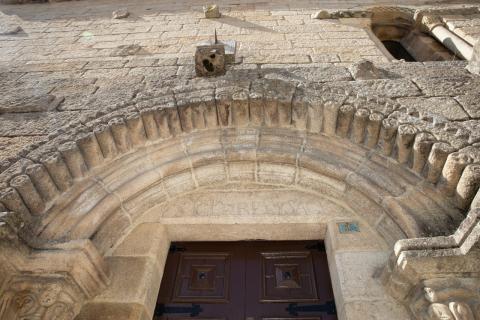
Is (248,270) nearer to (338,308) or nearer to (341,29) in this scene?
(338,308)

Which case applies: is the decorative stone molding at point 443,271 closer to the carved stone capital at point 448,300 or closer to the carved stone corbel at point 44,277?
the carved stone capital at point 448,300

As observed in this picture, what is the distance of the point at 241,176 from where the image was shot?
2.49 meters

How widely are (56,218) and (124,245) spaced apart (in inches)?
17.6

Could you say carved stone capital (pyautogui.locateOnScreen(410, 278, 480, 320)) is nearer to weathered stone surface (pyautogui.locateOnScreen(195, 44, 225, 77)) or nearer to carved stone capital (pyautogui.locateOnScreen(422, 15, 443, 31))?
weathered stone surface (pyautogui.locateOnScreen(195, 44, 225, 77))

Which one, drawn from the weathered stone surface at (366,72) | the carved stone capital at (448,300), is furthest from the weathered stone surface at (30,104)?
the carved stone capital at (448,300)

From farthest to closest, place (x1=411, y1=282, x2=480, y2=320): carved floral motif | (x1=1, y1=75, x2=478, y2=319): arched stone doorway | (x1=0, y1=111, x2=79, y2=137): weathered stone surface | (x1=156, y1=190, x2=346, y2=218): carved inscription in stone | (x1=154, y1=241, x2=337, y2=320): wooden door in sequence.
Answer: (x1=0, y1=111, x2=79, y2=137): weathered stone surface < (x1=156, y1=190, x2=346, y2=218): carved inscription in stone < (x1=154, y1=241, x2=337, y2=320): wooden door < (x1=1, y1=75, x2=478, y2=319): arched stone doorway < (x1=411, y1=282, x2=480, y2=320): carved floral motif

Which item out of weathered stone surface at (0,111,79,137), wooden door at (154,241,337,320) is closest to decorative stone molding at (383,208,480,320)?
wooden door at (154,241,337,320)

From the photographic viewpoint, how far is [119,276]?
2.09 m

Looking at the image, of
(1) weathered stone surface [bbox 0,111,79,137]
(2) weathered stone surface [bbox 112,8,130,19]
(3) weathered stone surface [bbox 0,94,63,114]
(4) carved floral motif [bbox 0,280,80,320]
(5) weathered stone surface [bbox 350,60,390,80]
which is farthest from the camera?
(2) weathered stone surface [bbox 112,8,130,19]

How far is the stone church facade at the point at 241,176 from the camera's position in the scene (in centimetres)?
183

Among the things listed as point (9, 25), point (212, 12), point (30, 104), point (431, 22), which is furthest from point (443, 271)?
point (9, 25)

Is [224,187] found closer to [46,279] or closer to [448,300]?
[46,279]

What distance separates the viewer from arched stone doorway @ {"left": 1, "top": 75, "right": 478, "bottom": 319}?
191cm

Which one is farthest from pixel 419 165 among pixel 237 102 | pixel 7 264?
pixel 7 264
